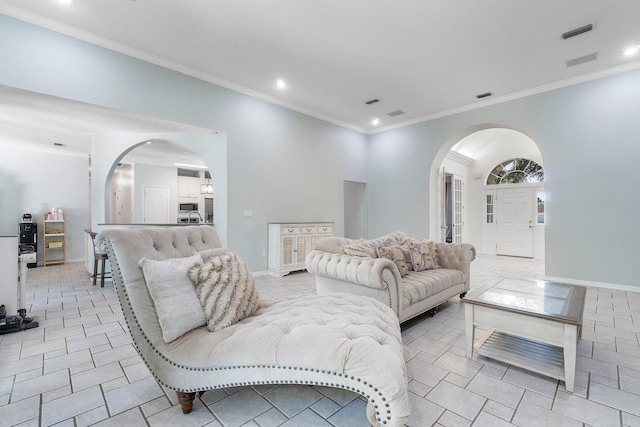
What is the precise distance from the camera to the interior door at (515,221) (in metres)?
7.47

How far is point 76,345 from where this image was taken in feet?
7.74

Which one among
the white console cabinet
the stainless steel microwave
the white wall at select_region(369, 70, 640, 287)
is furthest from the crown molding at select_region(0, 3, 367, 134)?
the stainless steel microwave

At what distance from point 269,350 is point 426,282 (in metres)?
1.95

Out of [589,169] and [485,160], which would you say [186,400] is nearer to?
[589,169]

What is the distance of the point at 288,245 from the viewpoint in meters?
5.01

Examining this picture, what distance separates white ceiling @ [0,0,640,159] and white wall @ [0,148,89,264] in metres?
1.67

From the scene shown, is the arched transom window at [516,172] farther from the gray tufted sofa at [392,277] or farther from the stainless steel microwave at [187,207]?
the stainless steel microwave at [187,207]

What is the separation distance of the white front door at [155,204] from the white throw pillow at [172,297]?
7572mm

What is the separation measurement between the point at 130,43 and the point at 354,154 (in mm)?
4623

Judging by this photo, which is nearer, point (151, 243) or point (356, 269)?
point (151, 243)

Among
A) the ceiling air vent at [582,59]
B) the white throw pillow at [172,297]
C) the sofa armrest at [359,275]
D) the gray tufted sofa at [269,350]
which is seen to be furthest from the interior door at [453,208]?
the white throw pillow at [172,297]

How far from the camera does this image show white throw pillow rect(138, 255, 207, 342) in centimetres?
151

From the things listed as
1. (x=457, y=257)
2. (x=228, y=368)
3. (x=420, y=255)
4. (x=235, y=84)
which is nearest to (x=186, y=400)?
(x=228, y=368)

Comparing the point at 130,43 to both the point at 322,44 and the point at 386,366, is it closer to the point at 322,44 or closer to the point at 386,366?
the point at 322,44
